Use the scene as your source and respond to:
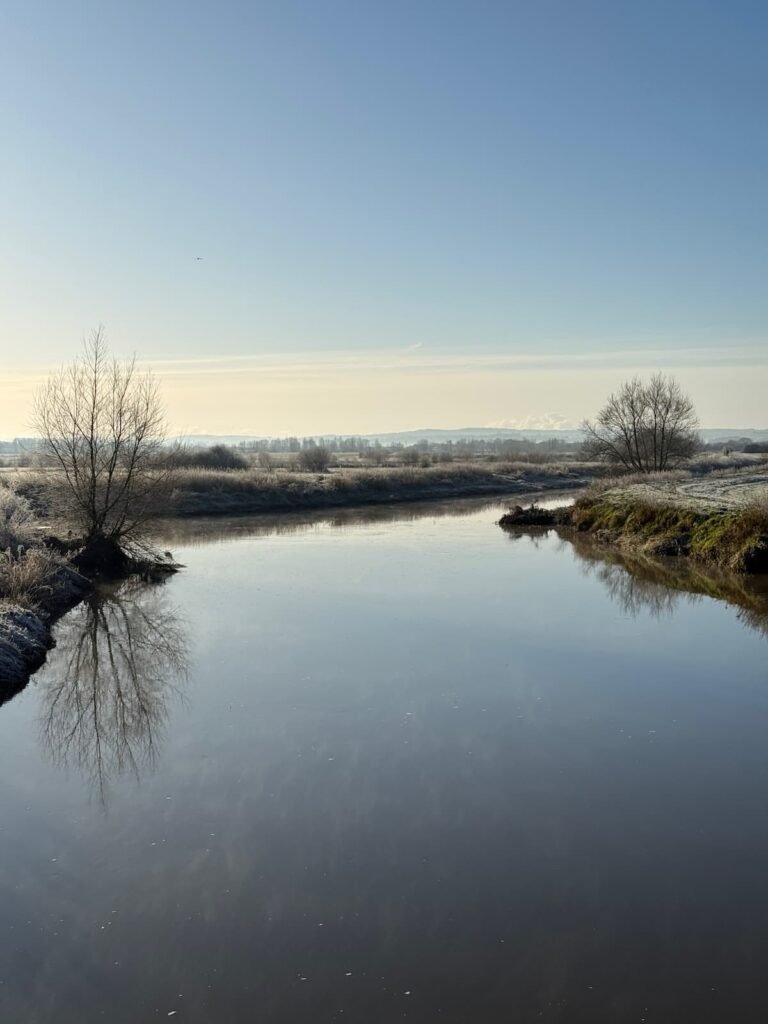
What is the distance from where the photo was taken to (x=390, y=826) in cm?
741

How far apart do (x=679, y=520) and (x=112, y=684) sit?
18500 millimetres

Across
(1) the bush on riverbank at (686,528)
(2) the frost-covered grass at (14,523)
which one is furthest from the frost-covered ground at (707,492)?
(2) the frost-covered grass at (14,523)

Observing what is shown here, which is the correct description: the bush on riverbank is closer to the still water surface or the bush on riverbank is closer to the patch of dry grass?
the still water surface

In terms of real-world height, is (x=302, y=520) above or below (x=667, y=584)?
above

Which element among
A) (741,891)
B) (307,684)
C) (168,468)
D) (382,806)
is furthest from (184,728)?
(168,468)

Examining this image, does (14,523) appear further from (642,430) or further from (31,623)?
(642,430)

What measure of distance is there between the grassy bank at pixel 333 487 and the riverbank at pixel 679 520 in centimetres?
1434

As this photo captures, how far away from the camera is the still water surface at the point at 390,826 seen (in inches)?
209

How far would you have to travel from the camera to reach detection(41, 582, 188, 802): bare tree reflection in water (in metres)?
9.74

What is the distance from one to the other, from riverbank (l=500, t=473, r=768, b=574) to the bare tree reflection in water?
13959mm

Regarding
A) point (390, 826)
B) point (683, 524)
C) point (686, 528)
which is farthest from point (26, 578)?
point (683, 524)

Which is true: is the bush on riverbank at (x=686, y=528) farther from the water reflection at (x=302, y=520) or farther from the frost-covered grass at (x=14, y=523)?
the frost-covered grass at (x=14, y=523)

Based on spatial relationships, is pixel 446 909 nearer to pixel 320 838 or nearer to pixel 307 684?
pixel 320 838

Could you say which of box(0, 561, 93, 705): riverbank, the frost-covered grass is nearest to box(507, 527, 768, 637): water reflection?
box(0, 561, 93, 705): riverbank
